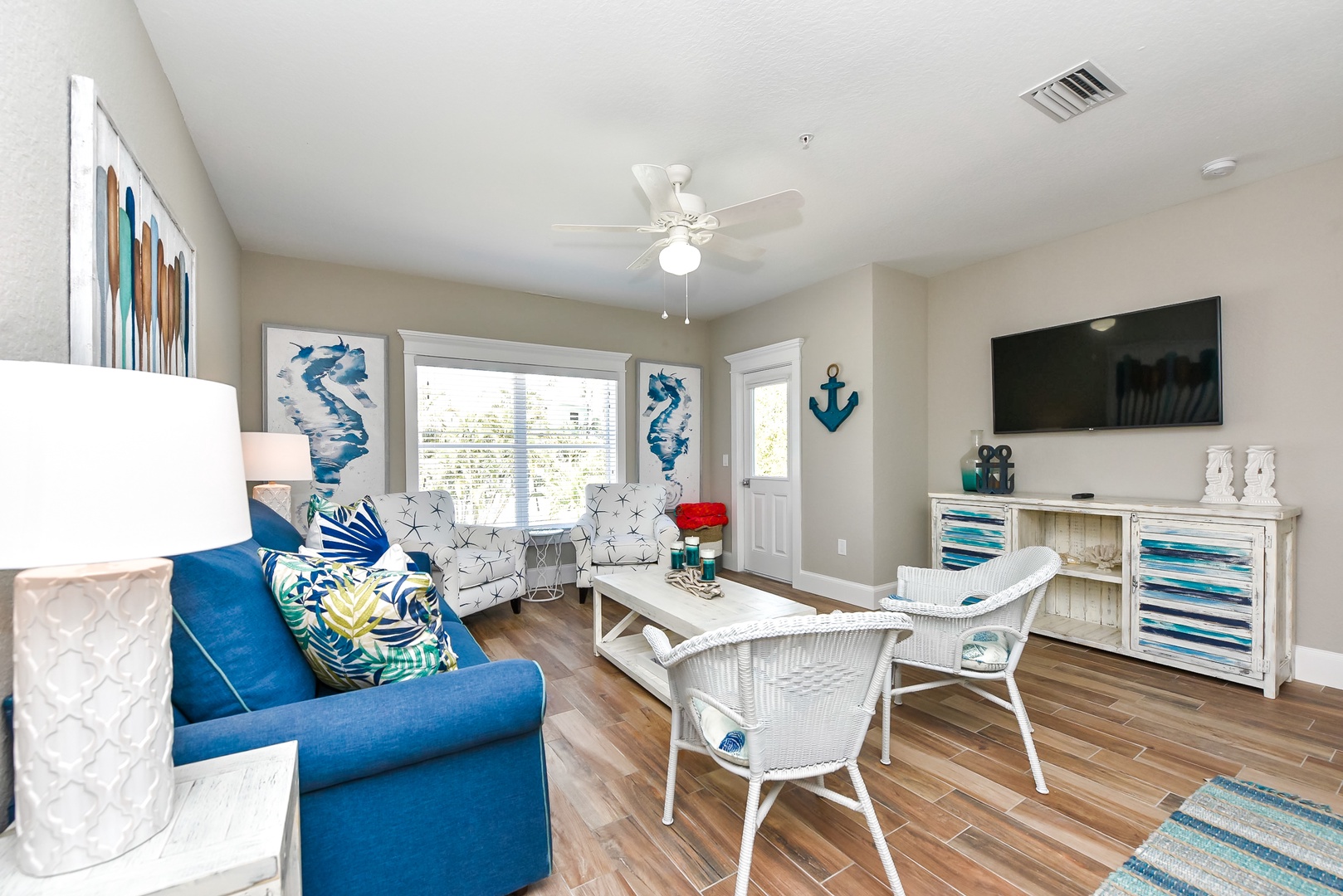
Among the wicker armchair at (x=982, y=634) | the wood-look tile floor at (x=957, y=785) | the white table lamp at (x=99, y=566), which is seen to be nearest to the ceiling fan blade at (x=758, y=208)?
the wicker armchair at (x=982, y=634)

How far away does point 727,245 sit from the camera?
10.0ft

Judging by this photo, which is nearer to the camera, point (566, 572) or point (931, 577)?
point (931, 577)

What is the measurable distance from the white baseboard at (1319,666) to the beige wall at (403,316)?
4.40 meters

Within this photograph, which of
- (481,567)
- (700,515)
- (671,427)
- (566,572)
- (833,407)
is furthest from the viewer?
(671,427)

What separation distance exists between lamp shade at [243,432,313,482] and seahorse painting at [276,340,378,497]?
100 cm

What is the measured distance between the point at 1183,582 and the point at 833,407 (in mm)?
2277

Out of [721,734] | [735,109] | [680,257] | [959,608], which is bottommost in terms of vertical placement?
[721,734]

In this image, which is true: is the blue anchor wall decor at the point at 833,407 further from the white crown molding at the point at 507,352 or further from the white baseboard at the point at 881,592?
the white crown molding at the point at 507,352

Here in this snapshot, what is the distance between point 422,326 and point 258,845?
4.15 m

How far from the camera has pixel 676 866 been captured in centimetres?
168

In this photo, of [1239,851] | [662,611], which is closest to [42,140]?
[662,611]

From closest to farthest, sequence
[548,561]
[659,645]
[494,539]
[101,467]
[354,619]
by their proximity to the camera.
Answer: [101,467]
[354,619]
[659,645]
[494,539]
[548,561]

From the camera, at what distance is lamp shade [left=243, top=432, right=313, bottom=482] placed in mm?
2959

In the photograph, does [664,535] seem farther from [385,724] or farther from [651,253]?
[385,724]
